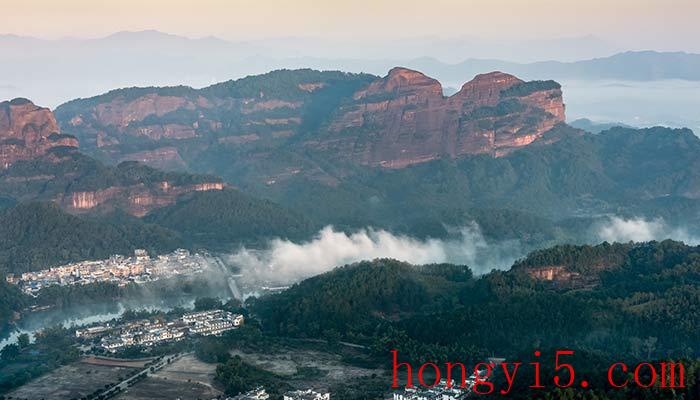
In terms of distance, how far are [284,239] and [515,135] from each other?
158 ft

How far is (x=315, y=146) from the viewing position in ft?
593

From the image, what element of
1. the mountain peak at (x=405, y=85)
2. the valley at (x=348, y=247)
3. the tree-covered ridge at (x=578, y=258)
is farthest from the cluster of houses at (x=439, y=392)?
the mountain peak at (x=405, y=85)

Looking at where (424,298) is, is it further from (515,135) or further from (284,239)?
(515,135)

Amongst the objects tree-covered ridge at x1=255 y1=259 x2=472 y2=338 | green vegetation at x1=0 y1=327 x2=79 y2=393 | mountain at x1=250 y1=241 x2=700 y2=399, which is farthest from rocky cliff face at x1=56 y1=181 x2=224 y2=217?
green vegetation at x1=0 y1=327 x2=79 y2=393

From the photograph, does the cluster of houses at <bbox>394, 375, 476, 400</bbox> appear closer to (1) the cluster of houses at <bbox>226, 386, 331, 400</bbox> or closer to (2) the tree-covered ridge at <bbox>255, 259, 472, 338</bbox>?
(1) the cluster of houses at <bbox>226, 386, 331, 400</bbox>

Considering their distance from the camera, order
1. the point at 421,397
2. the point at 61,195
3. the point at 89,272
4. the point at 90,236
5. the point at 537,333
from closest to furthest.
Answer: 1. the point at 421,397
2. the point at 537,333
3. the point at 89,272
4. the point at 90,236
5. the point at 61,195

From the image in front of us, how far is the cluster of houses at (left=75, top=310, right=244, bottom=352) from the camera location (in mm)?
96625

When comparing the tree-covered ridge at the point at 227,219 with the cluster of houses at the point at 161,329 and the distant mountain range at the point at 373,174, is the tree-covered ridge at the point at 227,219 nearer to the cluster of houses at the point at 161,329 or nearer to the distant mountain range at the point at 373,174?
the distant mountain range at the point at 373,174

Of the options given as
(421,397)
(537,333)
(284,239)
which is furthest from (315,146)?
(421,397)

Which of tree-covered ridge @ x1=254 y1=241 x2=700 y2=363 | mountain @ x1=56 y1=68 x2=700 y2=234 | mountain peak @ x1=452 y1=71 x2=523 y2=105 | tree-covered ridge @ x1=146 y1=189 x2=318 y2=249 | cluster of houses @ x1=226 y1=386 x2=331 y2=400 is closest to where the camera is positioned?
cluster of houses @ x1=226 y1=386 x2=331 y2=400

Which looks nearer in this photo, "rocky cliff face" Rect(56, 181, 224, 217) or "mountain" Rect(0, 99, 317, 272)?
"mountain" Rect(0, 99, 317, 272)

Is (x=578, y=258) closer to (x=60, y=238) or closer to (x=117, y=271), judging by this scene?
(x=117, y=271)

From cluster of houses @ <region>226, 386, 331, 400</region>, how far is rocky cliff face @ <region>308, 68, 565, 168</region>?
3876 inches

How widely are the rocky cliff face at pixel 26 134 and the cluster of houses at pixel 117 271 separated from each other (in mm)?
32272
